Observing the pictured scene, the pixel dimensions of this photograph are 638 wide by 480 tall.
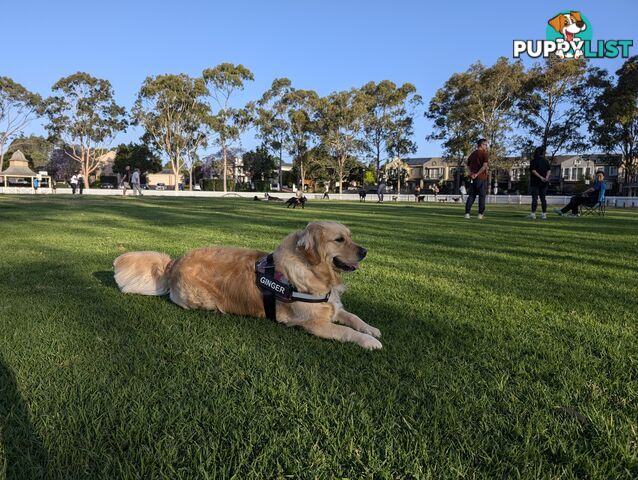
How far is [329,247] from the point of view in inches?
131

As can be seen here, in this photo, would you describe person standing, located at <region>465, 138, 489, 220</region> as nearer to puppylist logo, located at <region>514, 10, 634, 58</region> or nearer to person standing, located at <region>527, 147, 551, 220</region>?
person standing, located at <region>527, 147, 551, 220</region>

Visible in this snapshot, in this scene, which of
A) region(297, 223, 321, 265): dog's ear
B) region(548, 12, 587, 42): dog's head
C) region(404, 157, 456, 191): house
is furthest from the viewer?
region(404, 157, 456, 191): house

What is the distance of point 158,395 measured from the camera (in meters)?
2.11

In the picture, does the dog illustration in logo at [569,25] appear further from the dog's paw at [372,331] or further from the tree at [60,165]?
the tree at [60,165]

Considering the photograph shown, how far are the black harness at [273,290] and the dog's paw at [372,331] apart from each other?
36 cm

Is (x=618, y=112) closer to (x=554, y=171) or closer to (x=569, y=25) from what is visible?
(x=569, y=25)

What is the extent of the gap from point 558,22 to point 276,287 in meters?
39.5

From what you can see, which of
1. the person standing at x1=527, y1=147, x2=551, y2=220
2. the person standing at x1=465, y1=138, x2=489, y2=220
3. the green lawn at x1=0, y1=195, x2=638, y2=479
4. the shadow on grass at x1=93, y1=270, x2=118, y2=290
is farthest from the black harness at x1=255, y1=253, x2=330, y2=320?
the person standing at x1=527, y1=147, x2=551, y2=220

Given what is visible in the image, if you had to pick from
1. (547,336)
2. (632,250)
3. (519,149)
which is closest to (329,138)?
(519,149)

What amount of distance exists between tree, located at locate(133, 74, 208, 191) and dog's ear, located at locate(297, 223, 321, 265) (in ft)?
177

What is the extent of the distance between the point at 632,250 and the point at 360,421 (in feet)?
23.0

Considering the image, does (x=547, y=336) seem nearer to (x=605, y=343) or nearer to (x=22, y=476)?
(x=605, y=343)

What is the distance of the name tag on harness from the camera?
3.12 metres

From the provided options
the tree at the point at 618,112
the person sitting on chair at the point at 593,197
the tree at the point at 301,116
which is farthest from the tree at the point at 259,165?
the person sitting on chair at the point at 593,197
